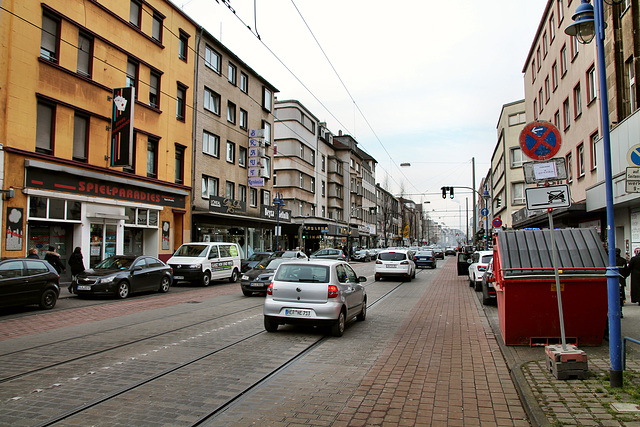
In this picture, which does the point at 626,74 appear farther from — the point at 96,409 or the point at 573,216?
the point at 96,409

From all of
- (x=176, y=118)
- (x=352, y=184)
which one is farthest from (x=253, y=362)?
(x=352, y=184)

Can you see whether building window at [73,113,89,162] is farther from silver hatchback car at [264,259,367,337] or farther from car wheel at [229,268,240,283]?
silver hatchback car at [264,259,367,337]

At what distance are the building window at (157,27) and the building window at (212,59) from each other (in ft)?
14.2

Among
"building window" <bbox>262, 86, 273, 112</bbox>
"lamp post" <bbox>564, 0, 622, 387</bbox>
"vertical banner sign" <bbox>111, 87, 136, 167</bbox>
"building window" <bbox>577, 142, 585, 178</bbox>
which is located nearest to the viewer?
"lamp post" <bbox>564, 0, 622, 387</bbox>

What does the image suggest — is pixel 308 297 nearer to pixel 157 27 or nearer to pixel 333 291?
pixel 333 291

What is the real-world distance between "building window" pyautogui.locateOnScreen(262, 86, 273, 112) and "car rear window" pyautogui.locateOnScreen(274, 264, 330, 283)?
30.7 m

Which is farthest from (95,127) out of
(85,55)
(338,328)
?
(338,328)

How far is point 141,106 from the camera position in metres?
24.0

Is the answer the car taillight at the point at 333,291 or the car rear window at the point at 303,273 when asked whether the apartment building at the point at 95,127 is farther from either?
the car taillight at the point at 333,291

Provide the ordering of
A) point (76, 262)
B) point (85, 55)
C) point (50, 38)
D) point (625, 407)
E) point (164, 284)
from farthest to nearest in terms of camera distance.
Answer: point (85, 55)
point (50, 38)
point (164, 284)
point (76, 262)
point (625, 407)

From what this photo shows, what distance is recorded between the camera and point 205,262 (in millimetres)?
20750

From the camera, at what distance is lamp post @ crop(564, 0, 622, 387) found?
5277 millimetres

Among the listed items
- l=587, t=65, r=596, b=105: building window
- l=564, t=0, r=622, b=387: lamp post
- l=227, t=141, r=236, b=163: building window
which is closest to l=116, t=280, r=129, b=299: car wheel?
l=564, t=0, r=622, b=387: lamp post

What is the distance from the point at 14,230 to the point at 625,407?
1861 cm
